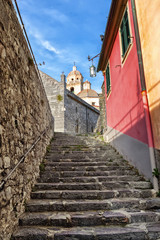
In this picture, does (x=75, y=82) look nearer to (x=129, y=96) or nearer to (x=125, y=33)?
(x=125, y=33)

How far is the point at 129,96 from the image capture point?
4625 millimetres

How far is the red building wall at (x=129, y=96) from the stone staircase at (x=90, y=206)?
1173 millimetres

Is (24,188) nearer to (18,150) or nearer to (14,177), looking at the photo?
(14,177)

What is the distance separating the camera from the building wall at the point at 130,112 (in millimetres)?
3846

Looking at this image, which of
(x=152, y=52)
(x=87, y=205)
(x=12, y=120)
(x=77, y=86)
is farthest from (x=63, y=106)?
(x=77, y=86)

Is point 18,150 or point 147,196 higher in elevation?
point 18,150

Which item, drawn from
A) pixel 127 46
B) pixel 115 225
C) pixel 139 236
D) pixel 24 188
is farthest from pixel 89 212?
pixel 127 46

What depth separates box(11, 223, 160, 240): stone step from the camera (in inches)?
88.0

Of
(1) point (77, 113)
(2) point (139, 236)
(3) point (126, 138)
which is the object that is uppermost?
(1) point (77, 113)

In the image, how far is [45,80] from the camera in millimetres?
15141

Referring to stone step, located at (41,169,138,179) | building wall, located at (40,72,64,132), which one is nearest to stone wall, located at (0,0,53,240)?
stone step, located at (41,169,138,179)

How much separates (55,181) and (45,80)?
12757 mm

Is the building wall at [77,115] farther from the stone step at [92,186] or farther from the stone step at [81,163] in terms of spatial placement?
the stone step at [92,186]

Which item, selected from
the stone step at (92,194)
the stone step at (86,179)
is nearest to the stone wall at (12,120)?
the stone step at (92,194)
